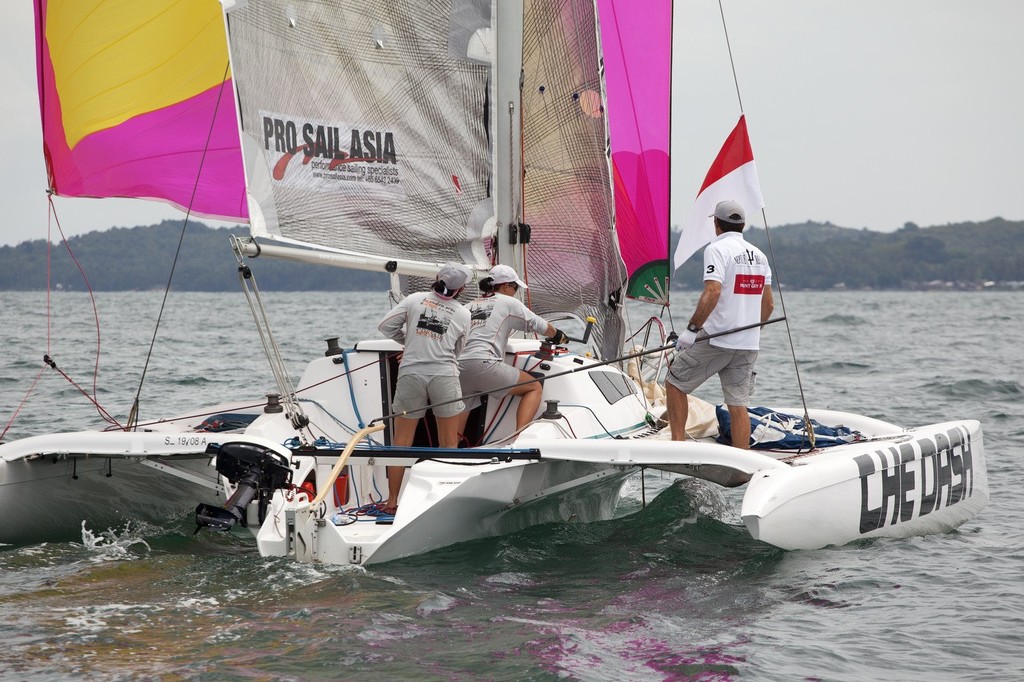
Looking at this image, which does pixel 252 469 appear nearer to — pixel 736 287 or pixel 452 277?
pixel 452 277

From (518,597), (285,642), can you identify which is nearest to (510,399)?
(518,597)

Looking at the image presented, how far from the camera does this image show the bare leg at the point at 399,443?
6.51 m

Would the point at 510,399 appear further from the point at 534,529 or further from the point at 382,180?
the point at 382,180

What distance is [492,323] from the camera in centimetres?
698

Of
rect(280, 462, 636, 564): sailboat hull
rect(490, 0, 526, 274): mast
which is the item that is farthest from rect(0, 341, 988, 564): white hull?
rect(490, 0, 526, 274): mast

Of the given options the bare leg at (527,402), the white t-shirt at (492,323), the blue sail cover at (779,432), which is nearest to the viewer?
the white t-shirt at (492,323)

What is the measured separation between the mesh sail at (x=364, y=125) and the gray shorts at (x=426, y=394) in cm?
121

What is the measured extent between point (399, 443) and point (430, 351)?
1.84 feet

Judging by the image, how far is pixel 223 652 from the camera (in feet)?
15.3

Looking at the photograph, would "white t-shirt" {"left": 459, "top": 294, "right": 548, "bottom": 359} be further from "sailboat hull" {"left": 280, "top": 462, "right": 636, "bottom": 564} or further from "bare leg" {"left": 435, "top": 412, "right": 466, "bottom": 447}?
"sailboat hull" {"left": 280, "top": 462, "right": 636, "bottom": 564}

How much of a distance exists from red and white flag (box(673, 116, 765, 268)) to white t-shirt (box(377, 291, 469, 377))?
188cm

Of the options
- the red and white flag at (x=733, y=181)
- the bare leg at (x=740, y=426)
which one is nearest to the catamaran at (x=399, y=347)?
the bare leg at (x=740, y=426)

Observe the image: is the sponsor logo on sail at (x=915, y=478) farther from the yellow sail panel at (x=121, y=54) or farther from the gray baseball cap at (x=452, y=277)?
the yellow sail panel at (x=121, y=54)

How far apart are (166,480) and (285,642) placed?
7.35ft
